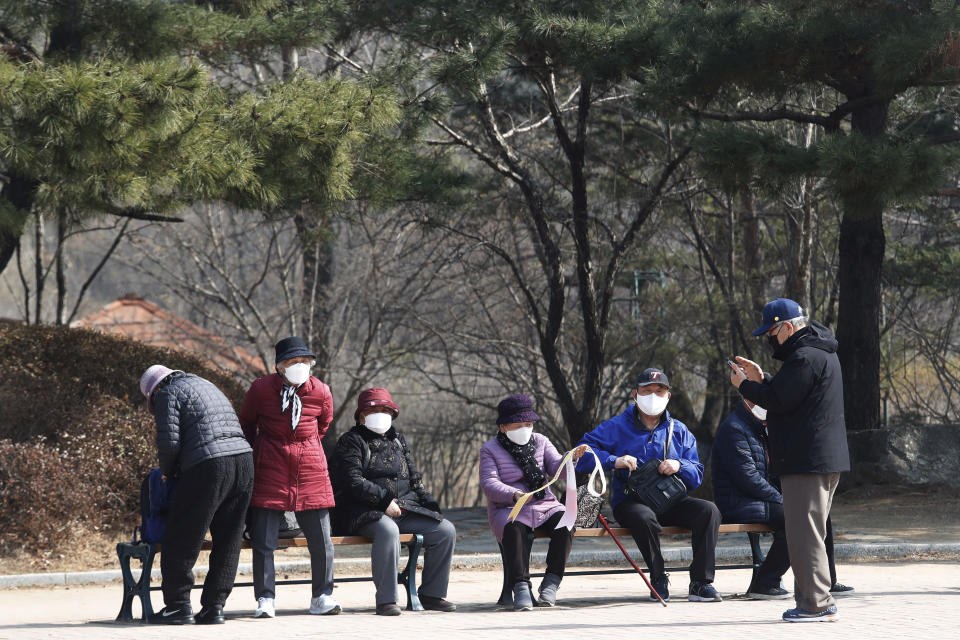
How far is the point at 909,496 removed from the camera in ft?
42.7

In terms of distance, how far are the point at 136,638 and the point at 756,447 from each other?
4.03 metres

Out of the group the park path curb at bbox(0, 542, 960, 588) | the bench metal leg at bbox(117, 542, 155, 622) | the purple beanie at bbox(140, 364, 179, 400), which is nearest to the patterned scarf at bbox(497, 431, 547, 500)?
the purple beanie at bbox(140, 364, 179, 400)

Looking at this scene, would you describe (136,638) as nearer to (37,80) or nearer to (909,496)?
(37,80)

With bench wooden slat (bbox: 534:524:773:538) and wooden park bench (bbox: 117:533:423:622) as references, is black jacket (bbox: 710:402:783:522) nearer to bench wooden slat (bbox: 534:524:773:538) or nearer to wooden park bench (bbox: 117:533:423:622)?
bench wooden slat (bbox: 534:524:773:538)

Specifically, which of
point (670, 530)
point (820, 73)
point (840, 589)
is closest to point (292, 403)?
point (670, 530)

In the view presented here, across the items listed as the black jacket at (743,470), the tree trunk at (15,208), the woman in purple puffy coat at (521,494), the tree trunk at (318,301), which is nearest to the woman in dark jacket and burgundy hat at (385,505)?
the woman in purple puffy coat at (521,494)

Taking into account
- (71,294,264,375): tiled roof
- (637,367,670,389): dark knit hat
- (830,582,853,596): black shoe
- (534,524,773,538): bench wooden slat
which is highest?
(71,294,264,375): tiled roof

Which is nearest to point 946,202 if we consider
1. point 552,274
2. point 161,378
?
point 552,274

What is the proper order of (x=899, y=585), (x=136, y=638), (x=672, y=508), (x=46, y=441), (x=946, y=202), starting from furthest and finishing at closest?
(x=946, y=202) → (x=46, y=441) → (x=899, y=585) → (x=672, y=508) → (x=136, y=638)

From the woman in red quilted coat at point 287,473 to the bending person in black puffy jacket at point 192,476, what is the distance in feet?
0.81

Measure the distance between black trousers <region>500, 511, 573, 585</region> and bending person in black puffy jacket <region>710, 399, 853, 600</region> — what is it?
118cm

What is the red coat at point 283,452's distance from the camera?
261 inches

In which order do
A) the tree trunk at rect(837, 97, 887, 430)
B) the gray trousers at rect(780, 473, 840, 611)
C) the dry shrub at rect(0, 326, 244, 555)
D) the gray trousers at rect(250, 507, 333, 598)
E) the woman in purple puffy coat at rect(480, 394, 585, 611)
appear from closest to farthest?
the gray trousers at rect(780, 473, 840, 611) → the gray trousers at rect(250, 507, 333, 598) → the woman in purple puffy coat at rect(480, 394, 585, 611) → the dry shrub at rect(0, 326, 244, 555) → the tree trunk at rect(837, 97, 887, 430)

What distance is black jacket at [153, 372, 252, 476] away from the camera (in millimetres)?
6242
